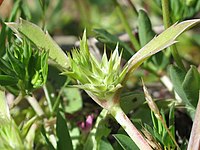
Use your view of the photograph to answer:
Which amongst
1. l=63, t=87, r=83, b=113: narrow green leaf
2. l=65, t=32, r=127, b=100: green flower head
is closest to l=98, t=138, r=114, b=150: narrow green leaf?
l=65, t=32, r=127, b=100: green flower head

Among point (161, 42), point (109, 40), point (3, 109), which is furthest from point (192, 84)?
point (3, 109)

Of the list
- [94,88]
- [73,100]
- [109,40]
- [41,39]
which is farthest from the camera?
[73,100]

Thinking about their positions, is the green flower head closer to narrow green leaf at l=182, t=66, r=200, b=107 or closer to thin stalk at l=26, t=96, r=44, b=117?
narrow green leaf at l=182, t=66, r=200, b=107

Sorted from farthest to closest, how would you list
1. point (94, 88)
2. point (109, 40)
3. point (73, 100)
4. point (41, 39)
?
point (73, 100), point (109, 40), point (41, 39), point (94, 88)

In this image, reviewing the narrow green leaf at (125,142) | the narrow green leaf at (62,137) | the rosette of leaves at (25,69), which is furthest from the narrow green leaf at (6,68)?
the narrow green leaf at (125,142)

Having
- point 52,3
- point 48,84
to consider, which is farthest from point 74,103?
point 52,3

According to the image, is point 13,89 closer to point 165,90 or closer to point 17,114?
point 17,114

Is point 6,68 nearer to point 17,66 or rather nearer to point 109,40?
point 17,66
